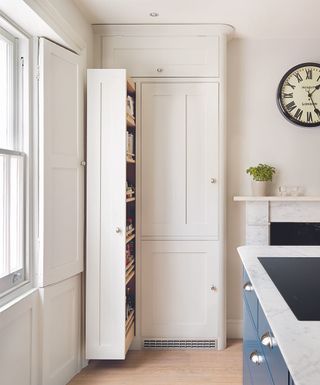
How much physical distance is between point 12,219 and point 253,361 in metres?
1.49

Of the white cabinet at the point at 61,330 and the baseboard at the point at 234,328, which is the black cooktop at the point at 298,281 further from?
the baseboard at the point at 234,328

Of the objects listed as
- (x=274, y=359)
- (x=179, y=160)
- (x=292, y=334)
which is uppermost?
(x=179, y=160)

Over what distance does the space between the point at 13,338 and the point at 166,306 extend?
1.35m

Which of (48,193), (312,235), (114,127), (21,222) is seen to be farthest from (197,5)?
(312,235)

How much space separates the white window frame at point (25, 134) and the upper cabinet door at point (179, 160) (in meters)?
1.00

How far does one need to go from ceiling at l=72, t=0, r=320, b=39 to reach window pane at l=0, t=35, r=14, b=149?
74 cm

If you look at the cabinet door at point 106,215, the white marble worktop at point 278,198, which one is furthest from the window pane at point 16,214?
the white marble worktop at point 278,198

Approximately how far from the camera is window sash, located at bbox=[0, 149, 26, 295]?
1.95 metres

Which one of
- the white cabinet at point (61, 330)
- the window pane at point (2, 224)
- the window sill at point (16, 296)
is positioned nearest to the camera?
the window sill at point (16, 296)

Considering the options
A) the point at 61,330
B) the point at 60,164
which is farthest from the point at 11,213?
the point at 61,330

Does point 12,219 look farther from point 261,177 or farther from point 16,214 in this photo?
point 261,177

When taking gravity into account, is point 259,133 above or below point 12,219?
above

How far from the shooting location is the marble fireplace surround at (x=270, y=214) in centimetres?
300

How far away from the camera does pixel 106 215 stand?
2.53 meters
